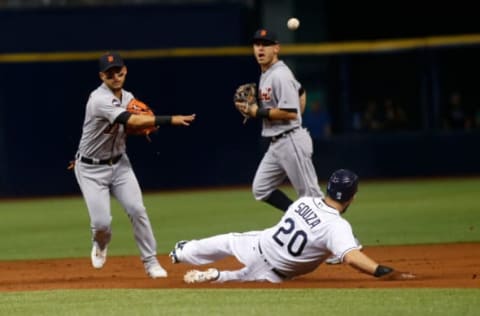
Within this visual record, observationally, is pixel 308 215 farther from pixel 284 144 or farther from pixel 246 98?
pixel 284 144

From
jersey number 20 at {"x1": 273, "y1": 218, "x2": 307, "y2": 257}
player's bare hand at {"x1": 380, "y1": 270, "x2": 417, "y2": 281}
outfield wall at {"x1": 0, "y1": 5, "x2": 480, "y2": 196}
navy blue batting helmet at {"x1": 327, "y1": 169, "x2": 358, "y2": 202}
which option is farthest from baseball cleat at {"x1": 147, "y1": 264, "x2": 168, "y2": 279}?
outfield wall at {"x1": 0, "y1": 5, "x2": 480, "y2": 196}

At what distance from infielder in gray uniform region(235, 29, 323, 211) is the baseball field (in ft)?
2.79

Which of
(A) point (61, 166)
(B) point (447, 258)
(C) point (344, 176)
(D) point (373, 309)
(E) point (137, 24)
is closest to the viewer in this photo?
(D) point (373, 309)

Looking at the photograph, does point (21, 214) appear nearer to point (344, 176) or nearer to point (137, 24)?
point (137, 24)

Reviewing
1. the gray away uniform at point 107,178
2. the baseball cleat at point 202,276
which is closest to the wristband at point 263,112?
the gray away uniform at point 107,178

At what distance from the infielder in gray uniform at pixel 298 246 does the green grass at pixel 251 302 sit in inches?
11.7

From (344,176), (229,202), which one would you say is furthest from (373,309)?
(229,202)

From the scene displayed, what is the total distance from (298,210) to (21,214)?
362 inches

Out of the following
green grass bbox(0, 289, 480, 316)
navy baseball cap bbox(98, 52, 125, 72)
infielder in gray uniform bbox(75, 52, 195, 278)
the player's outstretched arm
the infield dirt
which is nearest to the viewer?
green grass bbox(0, 289, 480, 316)

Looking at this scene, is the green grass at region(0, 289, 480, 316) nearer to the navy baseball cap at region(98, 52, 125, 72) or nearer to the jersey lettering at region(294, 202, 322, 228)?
the jersey lettering at region(294, 202, 322, 228)

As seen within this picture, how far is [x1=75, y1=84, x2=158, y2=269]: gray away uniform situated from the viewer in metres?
9.28

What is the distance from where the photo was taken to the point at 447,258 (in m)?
10.1

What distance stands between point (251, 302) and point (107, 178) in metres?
2.40

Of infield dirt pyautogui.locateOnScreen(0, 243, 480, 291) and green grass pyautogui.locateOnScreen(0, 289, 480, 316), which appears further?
infield dirt pyautogui.locateOnScreen(0, 243, 480, 291)
